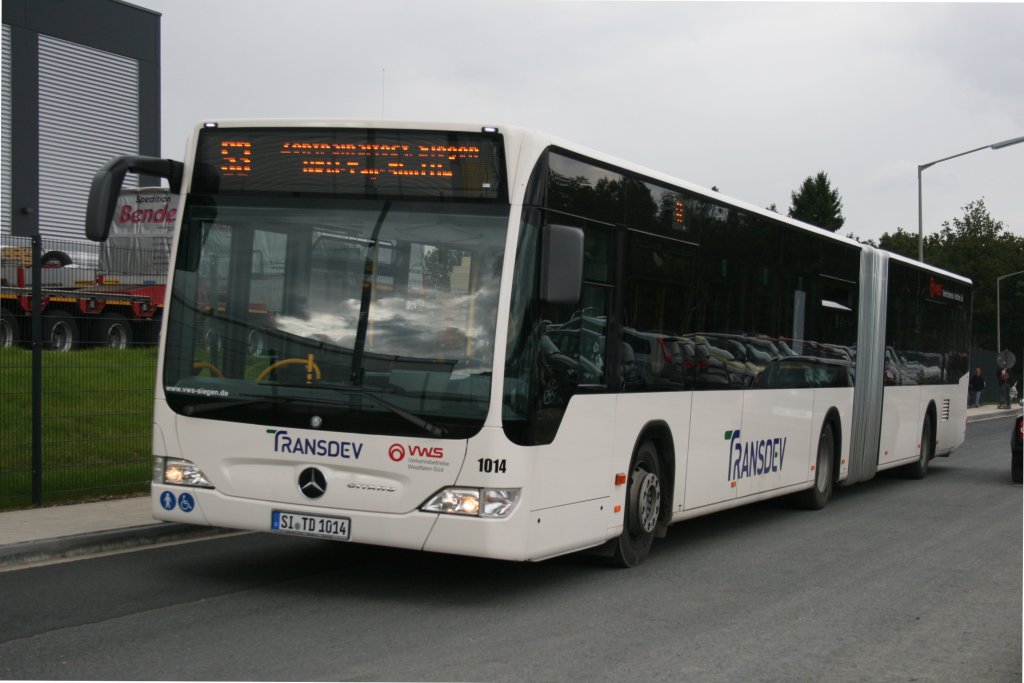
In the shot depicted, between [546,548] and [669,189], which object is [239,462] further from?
[669,189]

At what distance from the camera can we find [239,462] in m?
8.14

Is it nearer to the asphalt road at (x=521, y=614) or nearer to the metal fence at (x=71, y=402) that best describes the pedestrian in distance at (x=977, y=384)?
the asphalt road at (x=521, y=614)

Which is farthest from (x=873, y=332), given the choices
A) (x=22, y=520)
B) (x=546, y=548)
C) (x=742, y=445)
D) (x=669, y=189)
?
(x=22, y=520)

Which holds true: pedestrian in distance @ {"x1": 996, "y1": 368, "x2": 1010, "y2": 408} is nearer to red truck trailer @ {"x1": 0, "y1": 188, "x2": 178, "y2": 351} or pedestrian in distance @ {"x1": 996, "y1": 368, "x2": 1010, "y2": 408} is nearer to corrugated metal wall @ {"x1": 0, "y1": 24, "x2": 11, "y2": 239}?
red truck trailer @ {"x1": 0, "y1": 188, "x2": 178, "y2": 351}

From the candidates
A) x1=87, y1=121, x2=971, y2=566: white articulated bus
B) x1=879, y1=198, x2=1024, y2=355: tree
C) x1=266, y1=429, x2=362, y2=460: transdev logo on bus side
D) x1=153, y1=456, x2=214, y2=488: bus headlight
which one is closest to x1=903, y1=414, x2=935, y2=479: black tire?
x1=87, y1=121, x2=971, y2=566: white articulated bus

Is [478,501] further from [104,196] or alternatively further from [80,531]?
[80,531]

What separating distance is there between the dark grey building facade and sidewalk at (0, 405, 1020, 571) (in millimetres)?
19812

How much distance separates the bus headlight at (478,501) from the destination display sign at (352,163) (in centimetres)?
183

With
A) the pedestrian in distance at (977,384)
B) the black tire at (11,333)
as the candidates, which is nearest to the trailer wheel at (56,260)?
the black tire at (11,333)

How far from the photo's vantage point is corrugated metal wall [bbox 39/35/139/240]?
31.5 metres

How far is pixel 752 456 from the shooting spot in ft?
38.9

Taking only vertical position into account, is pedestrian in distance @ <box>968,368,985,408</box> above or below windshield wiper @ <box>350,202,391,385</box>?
below

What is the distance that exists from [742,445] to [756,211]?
226 centimetres

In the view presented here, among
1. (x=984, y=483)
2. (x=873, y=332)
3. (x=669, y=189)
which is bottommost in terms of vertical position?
(x=984, y=483)
